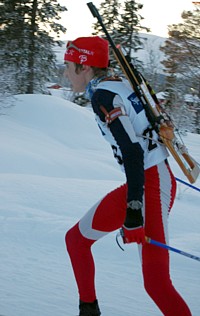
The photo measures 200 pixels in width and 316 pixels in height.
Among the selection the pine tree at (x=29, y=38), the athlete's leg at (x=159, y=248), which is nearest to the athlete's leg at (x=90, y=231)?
the athlete's leg at (x=159, y=248)

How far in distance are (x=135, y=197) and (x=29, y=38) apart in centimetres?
2341

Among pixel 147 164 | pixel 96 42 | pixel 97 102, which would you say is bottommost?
pixel 147 164

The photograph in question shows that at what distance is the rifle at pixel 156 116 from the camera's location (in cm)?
238

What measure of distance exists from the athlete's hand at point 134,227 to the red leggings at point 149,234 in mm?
141

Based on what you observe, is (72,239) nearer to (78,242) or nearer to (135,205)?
(78,242)

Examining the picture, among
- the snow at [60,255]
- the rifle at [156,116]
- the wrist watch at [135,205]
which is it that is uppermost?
the rifle at [156,116]

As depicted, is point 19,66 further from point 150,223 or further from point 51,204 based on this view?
point 150,223

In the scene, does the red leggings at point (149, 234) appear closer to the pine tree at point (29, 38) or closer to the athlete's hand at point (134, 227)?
the athlete's hand at point (134, 227)

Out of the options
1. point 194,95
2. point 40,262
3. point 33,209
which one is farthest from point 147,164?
point 194,95

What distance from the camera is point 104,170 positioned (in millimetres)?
11023

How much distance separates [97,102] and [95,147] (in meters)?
12.4

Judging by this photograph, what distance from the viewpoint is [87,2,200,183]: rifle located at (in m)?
2.38

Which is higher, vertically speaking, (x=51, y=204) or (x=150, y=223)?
(x=150, y=223)

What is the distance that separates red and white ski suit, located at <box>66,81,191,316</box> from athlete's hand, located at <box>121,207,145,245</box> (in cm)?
7
